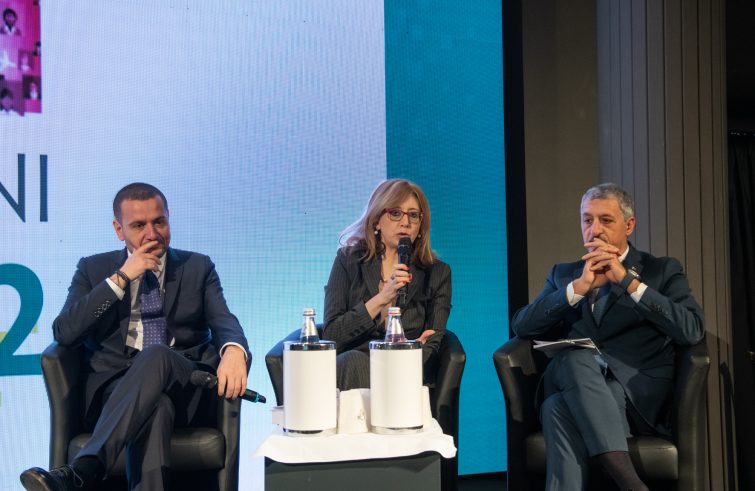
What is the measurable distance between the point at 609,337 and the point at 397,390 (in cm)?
132

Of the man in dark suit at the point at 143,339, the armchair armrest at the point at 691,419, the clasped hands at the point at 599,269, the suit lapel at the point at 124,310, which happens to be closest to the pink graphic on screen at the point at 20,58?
the man in dark suit at the point at 143,339

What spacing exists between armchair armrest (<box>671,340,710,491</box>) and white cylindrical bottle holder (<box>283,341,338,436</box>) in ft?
4.45

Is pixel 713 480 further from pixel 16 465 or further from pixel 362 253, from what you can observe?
pixel 16 465

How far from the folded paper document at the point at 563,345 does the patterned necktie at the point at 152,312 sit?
55.6 inches

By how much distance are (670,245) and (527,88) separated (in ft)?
3.70

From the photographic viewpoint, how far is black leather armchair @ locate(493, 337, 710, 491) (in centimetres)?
246

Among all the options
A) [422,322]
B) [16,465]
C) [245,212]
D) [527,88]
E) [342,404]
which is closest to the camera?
[342,404]

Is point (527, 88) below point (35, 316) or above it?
above

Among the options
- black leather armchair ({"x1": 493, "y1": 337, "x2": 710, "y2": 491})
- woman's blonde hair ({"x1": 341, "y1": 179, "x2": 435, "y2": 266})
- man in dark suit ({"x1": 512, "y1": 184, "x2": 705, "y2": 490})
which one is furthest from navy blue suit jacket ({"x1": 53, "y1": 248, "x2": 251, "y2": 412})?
man in dark suit ({"x1": 512, "y1": 184, "x2": 705, "y2": 490})

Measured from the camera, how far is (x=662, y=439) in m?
2.51

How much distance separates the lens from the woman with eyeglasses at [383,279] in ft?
9.43

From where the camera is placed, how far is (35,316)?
3.31 m

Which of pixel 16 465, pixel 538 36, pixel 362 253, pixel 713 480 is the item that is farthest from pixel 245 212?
pixel 713 480

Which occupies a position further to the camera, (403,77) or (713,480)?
(403,77)
